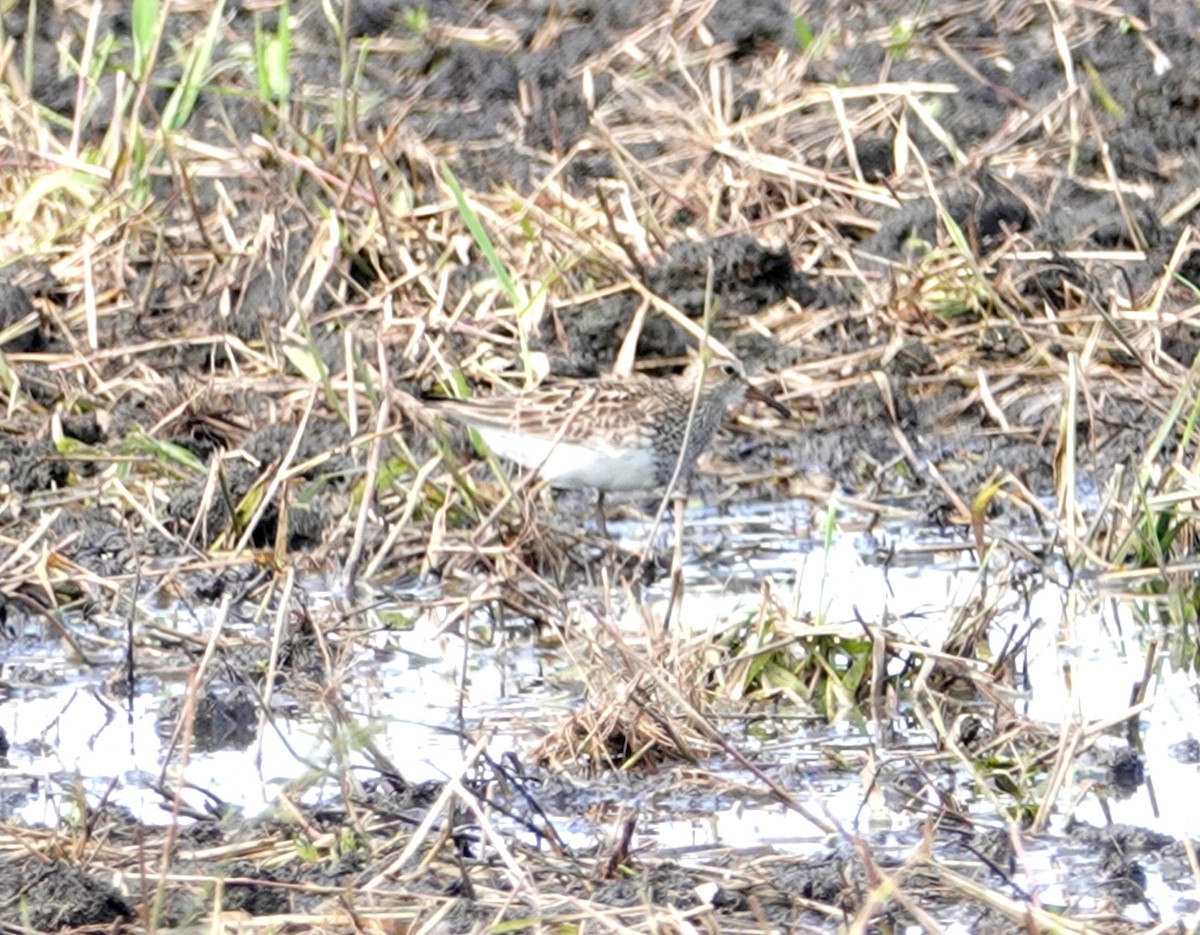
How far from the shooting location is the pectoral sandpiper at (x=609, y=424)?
287 inches

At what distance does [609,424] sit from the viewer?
7531 mm

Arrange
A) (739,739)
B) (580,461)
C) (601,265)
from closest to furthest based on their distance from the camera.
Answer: (739,739) < (580,461) < (601,265)

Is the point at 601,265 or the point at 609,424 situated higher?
the point at 601,265

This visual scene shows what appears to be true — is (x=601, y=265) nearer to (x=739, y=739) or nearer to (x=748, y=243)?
(x=748, y=243)

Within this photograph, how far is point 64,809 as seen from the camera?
5.04 meters

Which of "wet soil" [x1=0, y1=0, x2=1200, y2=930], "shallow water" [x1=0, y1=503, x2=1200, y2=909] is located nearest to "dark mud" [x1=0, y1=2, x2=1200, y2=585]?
"wet soil" [x1=0, y1=0, x2=1200, y2=930]

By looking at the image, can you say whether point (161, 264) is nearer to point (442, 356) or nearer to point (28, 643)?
point (442, 356)

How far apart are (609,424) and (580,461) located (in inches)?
5.6

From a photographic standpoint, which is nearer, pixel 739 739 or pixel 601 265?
pixel 739 739

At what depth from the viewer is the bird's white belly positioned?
7.28 m

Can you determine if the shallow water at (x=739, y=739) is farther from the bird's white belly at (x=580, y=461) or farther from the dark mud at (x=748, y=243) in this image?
the dark mud at (x=748, y=243)

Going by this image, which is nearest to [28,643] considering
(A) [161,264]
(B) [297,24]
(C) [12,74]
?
(A) [161,264]

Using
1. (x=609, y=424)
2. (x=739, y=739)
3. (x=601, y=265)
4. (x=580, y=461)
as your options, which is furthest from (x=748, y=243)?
(x=739, y=739)

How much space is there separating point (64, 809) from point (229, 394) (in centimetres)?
308
